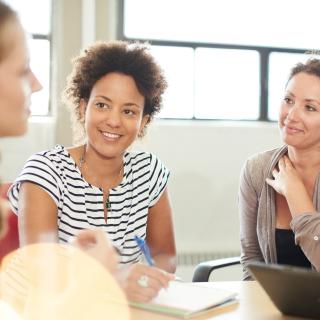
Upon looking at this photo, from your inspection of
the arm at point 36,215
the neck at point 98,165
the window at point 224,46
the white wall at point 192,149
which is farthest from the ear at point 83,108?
the window at point 224,46

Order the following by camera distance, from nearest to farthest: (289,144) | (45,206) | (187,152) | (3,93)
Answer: (3,93), (45,206), (289,144), (187,152)

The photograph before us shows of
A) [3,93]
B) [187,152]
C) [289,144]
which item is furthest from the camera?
[187,152]

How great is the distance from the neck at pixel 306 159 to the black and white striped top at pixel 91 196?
1.65 feet

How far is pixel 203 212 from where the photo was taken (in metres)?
3.28

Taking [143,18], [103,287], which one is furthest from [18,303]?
[143,18]

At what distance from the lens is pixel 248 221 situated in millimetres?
2049

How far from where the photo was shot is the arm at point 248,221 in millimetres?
2023

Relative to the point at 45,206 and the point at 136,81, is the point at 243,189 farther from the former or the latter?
the point at 45,206

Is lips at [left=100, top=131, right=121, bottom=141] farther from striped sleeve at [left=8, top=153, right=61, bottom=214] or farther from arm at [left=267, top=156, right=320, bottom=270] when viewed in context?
arm at [left=267, top=156, right=320, bottom=270]

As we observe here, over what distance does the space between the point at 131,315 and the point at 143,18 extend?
244cm

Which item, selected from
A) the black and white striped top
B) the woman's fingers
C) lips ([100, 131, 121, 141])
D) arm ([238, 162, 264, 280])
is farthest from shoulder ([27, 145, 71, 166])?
arm ([238, 162, 264, 280])

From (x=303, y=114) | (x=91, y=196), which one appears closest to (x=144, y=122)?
(x=91, y=196)

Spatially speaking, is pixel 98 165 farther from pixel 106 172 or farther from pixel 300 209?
pixel 300 209

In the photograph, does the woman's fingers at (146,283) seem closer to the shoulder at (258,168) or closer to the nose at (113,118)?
the nose at (113,118)
